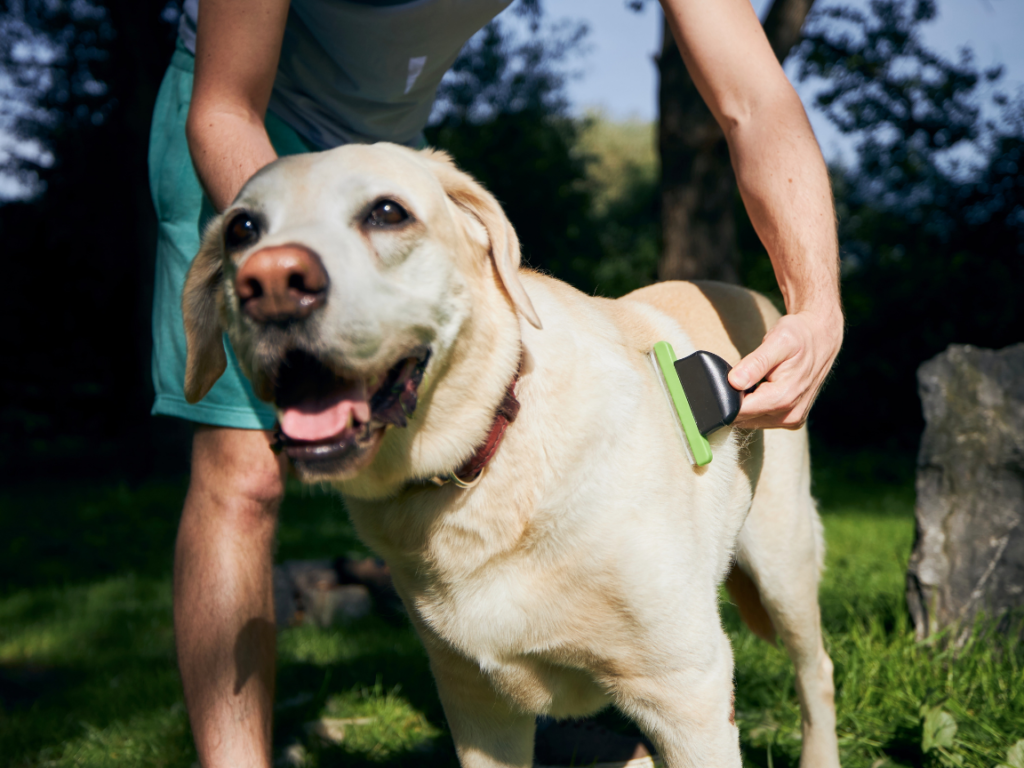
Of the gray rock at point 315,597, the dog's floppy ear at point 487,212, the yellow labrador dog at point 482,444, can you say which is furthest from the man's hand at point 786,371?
the gray rock at point 315,597

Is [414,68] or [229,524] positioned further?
[414,68]

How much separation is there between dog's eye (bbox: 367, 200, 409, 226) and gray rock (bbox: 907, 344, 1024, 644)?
8.39 ft

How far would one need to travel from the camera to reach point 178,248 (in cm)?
218

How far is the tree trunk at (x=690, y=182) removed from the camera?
5930mm

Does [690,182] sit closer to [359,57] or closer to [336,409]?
[359,57]

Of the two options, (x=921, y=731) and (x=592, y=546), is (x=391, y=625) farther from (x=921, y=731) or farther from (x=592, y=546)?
(x=592, y=546)

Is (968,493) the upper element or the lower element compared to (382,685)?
upper

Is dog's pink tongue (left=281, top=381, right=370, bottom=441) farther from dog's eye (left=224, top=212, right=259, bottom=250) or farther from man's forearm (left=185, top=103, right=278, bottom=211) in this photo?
man's forearm (left=185, top=103, right=278, bottom=211)

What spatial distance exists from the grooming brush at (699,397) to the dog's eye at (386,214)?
68 cm

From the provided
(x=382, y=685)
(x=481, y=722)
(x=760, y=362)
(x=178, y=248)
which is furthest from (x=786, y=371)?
(x=382, y=685)

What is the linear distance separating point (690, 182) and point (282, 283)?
17.3ft

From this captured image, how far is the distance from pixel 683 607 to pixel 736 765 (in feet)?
1.14

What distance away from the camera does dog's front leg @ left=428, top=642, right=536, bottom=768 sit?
5.98 ft

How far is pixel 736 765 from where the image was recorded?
164 centimetres
